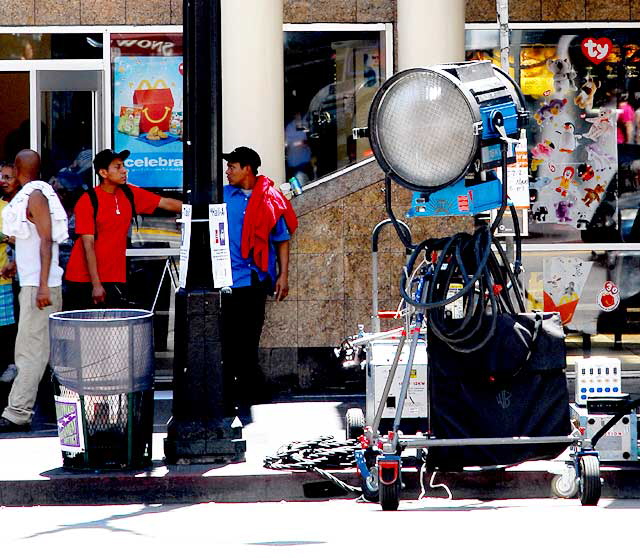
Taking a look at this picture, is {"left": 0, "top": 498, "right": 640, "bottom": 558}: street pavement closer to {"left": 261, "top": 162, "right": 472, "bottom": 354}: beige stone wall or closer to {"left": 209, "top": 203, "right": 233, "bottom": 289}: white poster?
{"left": 209, "top": 203, "right": 233, "bottom": 289}: white poster

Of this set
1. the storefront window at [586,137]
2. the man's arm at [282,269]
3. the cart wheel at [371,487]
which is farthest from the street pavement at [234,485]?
the storefront window at [586,137]

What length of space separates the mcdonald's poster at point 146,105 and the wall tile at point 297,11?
1.08 m

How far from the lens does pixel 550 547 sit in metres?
6.84

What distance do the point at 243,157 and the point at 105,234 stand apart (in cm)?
124

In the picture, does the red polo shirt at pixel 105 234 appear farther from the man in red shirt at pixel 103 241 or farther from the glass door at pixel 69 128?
the glass door at pixel 69 128

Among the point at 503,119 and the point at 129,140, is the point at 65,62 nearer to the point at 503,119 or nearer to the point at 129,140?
the point at 129,140

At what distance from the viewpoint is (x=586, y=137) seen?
12922 mm

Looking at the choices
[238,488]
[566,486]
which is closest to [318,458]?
[238,488]

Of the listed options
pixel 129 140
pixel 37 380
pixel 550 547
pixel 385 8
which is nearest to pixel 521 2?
pixel 385 8

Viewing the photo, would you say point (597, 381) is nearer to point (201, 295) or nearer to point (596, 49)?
point (201, 295)

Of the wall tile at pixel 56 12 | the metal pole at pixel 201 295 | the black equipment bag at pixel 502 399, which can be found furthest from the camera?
the wall tile at pixel 56 12

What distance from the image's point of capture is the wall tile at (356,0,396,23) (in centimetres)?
1311

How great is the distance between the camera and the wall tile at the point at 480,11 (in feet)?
42.9

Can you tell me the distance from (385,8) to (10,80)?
3426 mm
